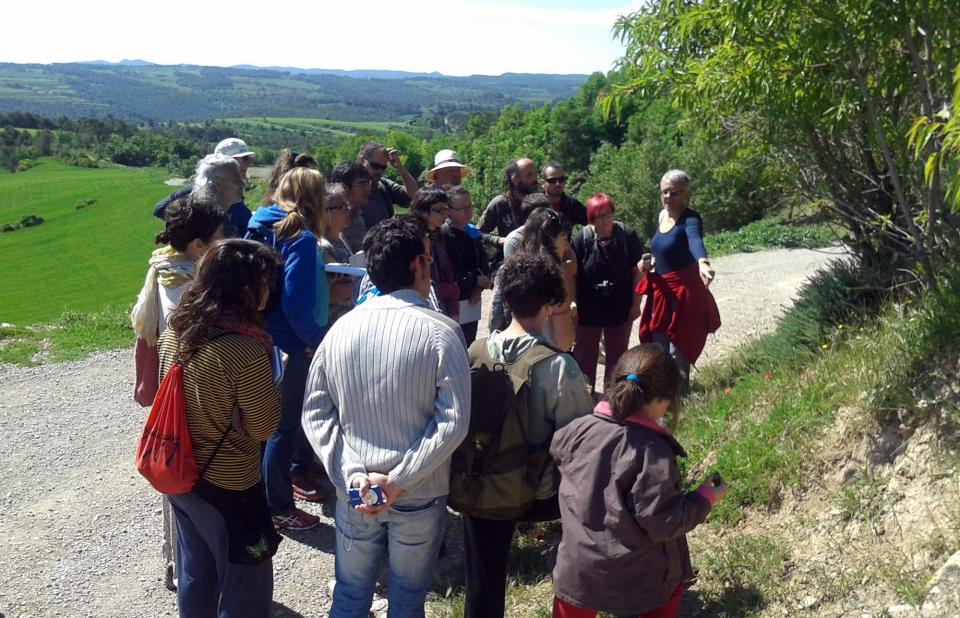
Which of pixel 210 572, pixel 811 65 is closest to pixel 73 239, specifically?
pixel 210 572

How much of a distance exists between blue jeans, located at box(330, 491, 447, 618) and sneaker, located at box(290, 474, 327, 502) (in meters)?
2.08

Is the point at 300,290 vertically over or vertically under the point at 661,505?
over

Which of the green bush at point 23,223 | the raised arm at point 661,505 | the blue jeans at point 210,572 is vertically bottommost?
the green bush at point 23,223

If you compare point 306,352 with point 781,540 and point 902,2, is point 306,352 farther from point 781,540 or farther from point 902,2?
point 902,2

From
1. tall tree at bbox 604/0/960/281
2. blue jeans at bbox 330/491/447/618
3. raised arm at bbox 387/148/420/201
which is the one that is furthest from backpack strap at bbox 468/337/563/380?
raised arm at bbox 387/148/420/201

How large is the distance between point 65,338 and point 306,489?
5.98 meters

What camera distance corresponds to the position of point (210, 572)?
11.9 ft

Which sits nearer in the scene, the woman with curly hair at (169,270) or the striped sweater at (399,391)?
the striped sweater at (399,391)

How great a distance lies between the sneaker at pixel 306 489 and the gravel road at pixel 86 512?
0.24 ft

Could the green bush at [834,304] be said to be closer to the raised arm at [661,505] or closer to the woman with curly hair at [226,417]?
the raised arm at [661,505]

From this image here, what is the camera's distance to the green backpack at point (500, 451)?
3.32 metres

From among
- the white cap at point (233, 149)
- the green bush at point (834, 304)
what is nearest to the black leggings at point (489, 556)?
the green bush at point (834, 304)

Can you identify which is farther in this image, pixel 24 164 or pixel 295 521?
pixel 24 164

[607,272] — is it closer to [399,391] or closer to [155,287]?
[155,287]
